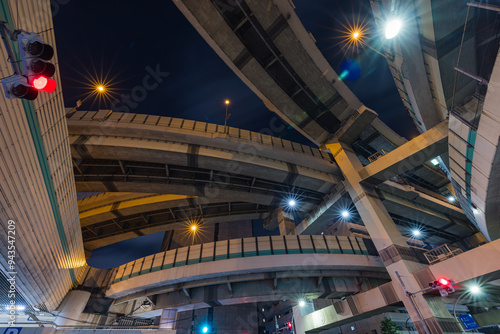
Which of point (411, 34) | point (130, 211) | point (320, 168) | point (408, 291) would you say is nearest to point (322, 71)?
point (411, 34)

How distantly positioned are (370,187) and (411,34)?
1329 centimetres

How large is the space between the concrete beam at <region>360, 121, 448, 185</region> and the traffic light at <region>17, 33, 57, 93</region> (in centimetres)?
2272

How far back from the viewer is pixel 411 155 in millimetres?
17969

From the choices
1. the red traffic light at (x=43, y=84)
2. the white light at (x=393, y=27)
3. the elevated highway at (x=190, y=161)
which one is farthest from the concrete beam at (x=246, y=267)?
the white light at (x=393, y=27)

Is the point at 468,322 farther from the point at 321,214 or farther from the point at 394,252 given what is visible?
the point at 321,214

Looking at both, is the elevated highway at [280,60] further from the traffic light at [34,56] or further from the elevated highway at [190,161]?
the traffic light at [34,56]

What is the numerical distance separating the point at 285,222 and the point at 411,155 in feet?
51.0

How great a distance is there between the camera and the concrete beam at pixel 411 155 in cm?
1722

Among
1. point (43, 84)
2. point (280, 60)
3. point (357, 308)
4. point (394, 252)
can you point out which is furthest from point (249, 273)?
point (280, 60)

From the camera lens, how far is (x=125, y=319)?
20.1m

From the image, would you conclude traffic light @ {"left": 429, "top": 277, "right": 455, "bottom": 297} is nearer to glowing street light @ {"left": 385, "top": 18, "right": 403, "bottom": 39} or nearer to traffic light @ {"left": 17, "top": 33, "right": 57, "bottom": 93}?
glowing street light @ {"left": 385, "top": 18, "right": 403, "bottom": 39}

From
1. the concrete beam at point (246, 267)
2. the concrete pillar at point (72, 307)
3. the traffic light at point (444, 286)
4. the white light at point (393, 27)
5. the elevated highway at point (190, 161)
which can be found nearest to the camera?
the traffic light at point (444, 286)

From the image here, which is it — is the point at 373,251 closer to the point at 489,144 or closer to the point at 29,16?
the point at 489,144

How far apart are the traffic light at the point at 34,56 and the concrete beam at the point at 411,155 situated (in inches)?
894
